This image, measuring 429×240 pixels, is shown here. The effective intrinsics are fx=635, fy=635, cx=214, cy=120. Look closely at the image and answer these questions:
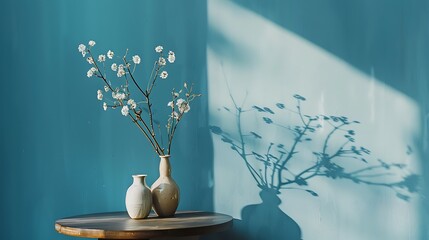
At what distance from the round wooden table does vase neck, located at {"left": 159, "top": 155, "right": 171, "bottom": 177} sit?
0.62 feet

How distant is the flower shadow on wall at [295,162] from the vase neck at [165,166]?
1.13 ft

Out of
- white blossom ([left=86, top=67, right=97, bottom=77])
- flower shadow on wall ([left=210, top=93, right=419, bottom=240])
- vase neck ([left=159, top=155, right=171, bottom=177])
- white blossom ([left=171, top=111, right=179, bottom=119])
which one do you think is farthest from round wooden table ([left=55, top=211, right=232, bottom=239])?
white blossom ([left=86, top=67, right=97, bottom=77])

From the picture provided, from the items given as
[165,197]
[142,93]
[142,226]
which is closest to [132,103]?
[142,93]

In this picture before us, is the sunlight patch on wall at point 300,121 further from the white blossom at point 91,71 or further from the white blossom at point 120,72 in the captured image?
the white blossom at point 91,71

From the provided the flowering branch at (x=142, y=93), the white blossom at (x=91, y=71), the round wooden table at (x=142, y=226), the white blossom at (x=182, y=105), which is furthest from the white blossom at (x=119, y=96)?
the round wooden table at (x=142, y=226)

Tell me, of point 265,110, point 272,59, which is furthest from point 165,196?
point 272,59

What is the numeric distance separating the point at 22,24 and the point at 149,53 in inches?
26.0

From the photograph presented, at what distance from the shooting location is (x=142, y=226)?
8.08 ft

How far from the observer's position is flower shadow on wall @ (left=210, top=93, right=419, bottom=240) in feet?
9.65

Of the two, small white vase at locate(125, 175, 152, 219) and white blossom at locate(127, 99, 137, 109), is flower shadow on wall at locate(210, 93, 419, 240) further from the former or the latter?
small white vase at locate(125, 175, 152, 219)

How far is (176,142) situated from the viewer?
3.08m

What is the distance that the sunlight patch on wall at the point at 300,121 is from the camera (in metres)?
2.93

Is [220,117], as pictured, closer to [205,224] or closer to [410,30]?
[205,224]

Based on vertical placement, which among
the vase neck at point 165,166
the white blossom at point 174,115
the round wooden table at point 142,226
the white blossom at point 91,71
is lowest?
the round wooden table at point 142,226
